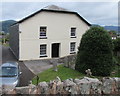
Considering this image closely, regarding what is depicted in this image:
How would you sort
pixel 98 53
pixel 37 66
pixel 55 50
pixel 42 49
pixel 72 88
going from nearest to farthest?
pixel 72 88 → pixel 98 53 → pixel 37 66 → pixel 42 49 → pixel 55 50

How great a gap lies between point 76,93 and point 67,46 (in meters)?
23.9

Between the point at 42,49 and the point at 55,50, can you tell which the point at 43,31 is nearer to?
the point at 42,49

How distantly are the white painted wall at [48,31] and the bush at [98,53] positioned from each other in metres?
12.8

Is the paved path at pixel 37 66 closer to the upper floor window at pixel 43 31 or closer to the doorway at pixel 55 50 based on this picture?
the upper floor window at pixel 43 31

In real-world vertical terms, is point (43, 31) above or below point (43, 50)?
above

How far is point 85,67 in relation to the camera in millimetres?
14773

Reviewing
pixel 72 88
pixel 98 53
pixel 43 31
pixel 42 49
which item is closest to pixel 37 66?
pixel 42 49

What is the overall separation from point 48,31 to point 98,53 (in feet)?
46.5

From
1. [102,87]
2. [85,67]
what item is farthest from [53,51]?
[102,87]

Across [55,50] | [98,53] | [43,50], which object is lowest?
Result: [55,50]

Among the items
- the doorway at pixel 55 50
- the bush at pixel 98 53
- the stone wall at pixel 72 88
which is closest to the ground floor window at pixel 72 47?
the doorway at pixel 55 50

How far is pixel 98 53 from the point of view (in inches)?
575

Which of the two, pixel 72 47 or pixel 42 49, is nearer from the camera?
pixel 42 49

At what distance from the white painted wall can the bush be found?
42.1ft
